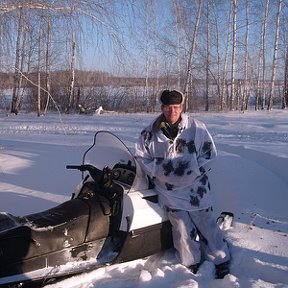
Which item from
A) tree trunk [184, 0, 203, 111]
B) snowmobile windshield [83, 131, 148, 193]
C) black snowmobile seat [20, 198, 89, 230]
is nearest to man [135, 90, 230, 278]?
snowmobile windshield [83, 131, 148, 193]

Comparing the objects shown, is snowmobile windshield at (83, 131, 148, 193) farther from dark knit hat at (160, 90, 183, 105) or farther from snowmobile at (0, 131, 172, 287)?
dark knit hat at (160, 90, 183, 105)

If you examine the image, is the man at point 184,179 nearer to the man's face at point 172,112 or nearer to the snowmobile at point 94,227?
the man's face at point 172,112

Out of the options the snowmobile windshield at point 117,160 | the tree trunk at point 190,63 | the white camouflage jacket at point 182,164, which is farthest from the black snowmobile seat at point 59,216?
Result: the tree trunk at point 190,63

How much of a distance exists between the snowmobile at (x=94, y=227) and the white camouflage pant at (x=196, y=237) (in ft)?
0.40

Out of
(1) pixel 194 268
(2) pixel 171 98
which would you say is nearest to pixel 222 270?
(1) pixel 194 268

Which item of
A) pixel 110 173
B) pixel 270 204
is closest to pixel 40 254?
pixel 110 173

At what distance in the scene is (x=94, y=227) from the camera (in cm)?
288

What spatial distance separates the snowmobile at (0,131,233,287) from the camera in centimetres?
252

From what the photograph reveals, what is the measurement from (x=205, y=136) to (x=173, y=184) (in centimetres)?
49

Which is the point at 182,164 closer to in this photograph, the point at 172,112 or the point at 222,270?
the point at 172,112

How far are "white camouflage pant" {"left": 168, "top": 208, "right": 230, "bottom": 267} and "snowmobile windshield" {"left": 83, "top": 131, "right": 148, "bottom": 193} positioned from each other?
393mm

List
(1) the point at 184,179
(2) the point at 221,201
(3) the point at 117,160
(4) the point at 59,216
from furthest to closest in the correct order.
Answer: (2) the point at 221,201, (3) the point at 117,160, (1) the point at 184,179, (4) the point at 59,216

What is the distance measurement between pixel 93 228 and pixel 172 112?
114cm

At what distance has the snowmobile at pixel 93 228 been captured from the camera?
2.52 metres
